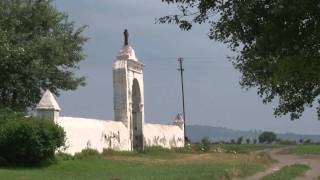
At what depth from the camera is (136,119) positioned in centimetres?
4628

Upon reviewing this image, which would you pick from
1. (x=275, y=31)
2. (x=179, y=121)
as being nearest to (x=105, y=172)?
(x=275, y=31)

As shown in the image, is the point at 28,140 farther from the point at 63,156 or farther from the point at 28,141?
the point at 63,156

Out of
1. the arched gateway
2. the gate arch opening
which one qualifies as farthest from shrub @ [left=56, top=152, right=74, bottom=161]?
the gate arch opening

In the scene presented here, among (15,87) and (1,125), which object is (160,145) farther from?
(1,125)

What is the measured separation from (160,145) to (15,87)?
1764 centimetres

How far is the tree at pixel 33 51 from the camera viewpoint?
113ft

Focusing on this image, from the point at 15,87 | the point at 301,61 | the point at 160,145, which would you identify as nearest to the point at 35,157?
the point at 15,87

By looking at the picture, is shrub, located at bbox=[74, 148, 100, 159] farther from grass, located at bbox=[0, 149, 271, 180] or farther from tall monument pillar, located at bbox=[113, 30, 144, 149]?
tall monument pillar, located at bbox=[113, 30, 144, 149]

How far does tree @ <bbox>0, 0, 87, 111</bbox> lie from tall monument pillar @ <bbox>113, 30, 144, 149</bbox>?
3.80m

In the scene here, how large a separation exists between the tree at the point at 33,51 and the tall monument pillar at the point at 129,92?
3800 mm

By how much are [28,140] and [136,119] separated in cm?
2060

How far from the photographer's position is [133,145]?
149 feet

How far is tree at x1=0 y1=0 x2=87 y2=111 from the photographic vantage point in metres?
34.4

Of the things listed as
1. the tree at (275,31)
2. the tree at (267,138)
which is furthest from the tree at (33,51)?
the tree at (267,138)
